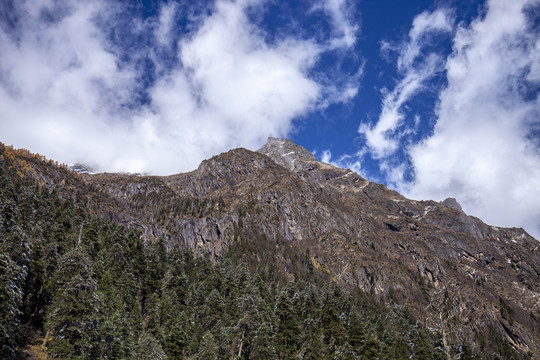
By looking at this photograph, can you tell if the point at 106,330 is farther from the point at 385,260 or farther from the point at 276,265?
the point at 385,260

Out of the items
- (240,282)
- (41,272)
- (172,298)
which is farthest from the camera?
(240,282)

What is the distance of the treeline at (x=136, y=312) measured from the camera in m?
34.2

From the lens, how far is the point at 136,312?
5338cm

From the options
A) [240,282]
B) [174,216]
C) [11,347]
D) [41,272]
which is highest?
[174,216]

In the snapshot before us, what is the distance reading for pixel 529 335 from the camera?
189500 mm

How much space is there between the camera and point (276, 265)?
170 meters

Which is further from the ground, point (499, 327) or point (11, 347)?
point (499, 327)

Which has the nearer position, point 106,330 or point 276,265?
point 106,330

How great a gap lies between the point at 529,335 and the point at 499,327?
917 inches

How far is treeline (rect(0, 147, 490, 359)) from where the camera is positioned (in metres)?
34.2

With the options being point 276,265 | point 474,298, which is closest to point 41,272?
point 276,265

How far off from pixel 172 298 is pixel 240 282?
22.0 meters

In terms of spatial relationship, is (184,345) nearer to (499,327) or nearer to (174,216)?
(174,216)

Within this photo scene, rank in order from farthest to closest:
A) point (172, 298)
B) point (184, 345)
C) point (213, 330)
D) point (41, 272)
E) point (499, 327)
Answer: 1. point (499, 327)
2. point (172, 298)
3. point (213, 330)
4. point (184, 345)
5. point (41, 272)
